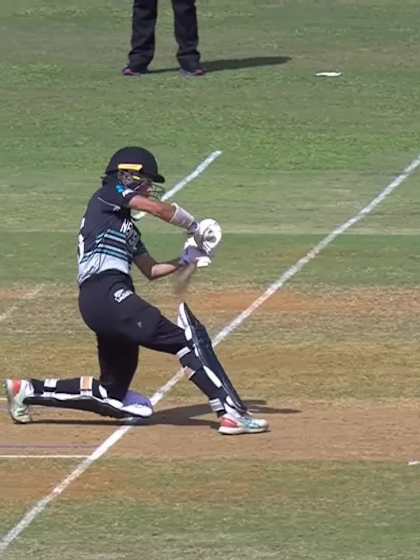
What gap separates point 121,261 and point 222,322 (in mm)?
3602

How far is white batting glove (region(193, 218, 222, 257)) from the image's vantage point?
13.3 meters

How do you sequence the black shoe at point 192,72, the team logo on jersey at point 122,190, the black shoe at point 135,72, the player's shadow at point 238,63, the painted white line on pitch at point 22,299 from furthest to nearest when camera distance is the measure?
the player's shadow at point 238,63, the black shoe at point 135,72, the black shoe at point 192,72, the painted white line on pitch at point 22,299, the team logo on jersey at point 122,190

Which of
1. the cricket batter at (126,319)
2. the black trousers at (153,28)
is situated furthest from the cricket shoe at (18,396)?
the black trousers at (153,28)

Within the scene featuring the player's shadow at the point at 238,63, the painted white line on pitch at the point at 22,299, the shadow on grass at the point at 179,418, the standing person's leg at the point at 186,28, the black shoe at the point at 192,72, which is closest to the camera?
the shadow on grass at the point at 179,418

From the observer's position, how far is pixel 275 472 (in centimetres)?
1228

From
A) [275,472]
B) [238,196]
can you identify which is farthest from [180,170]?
[275,472]

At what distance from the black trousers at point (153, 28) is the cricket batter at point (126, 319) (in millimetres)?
13777

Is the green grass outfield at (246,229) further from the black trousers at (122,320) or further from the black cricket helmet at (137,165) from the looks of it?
the black cricket helmet at (137,165)

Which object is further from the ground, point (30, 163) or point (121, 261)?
point (121, 261)

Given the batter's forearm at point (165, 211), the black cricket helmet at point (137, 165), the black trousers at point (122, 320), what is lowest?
the black trousers at point (122, 320)

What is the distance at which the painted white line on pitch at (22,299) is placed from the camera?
17388 millimetres

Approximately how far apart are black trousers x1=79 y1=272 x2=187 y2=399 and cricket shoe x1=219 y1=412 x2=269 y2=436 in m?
0.58

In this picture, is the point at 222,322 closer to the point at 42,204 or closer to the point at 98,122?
the point at 42,204

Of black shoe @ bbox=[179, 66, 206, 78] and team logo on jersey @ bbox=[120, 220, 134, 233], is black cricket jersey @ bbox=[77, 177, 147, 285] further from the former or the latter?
black shoe @ bbox=[179, 66, 206, 78]
